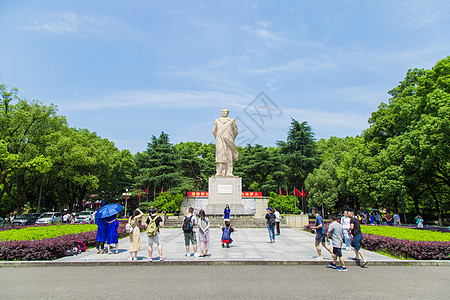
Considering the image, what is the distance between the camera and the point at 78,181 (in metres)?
30.5

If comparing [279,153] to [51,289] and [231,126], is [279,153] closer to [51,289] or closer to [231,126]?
[231,126]

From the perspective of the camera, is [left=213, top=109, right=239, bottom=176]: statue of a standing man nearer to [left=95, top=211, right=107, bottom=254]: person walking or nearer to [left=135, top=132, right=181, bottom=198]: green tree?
[left=135, top=132, right=181, bottom=198]: green tree

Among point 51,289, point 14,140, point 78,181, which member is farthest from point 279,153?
point 51,289

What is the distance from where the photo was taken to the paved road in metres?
5.17

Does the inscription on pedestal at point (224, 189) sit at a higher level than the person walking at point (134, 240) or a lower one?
higher

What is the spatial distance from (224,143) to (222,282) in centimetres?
1884

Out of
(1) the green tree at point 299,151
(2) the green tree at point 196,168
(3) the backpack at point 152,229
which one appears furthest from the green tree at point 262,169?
(3) the backpack at point 152,229

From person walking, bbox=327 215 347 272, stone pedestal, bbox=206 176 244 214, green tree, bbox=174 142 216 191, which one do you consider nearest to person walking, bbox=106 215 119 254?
person walking, bbox=327 215 347 272

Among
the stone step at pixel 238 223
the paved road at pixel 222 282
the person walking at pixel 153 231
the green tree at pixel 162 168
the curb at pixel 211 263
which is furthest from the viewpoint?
the green tree at pixel 162 168

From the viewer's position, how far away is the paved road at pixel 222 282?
5.17 m

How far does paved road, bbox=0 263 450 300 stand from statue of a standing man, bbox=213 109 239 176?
16.8 metres

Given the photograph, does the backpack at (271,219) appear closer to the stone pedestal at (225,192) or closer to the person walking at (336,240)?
the person walking at (336,240)

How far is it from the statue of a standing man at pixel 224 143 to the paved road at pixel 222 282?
16829 mm

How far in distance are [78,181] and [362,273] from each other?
97.4ft
